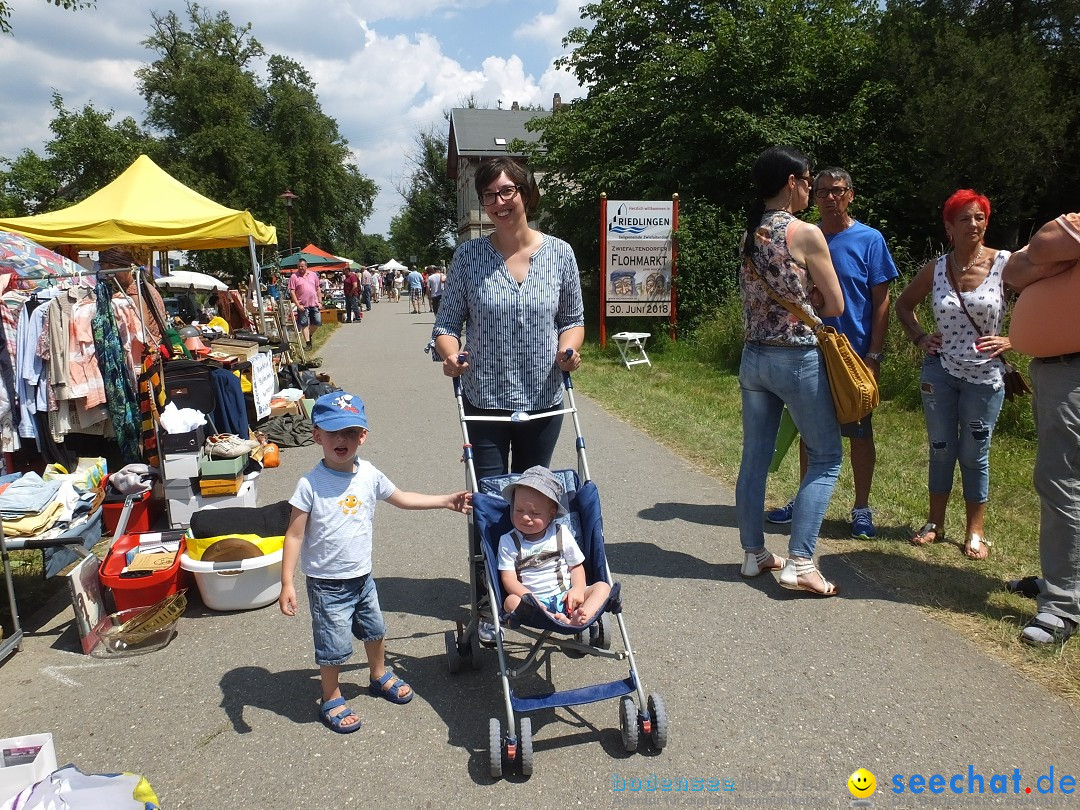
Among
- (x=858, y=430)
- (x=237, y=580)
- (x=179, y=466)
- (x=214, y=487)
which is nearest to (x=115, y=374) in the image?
(x=179, y=466)

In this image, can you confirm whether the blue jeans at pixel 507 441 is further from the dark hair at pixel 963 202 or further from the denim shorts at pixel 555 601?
the dark hair at pixel 963 202

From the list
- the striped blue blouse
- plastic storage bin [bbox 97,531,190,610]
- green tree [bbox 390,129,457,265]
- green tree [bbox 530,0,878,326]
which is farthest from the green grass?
green tree [bbox 390,129,457,265]

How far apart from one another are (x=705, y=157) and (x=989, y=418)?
51.2 feet

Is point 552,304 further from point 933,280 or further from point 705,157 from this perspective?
point 705,157

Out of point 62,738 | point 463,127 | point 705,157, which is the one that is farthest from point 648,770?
point 463,127

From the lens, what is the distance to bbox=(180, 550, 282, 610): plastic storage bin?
3.97 metres

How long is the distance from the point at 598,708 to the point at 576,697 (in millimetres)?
372

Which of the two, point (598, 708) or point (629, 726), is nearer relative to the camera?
point (629, 726)

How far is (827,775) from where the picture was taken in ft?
8.75

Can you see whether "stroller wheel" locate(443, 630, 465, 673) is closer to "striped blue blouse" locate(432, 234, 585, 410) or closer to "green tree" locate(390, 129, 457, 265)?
"striped blue blouse" locate(432, 234, 585, 410)

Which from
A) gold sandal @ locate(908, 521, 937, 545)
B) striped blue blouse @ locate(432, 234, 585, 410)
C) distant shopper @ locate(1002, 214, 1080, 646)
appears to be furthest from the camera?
gold sandal @ locate(908, 521, 937, 545)

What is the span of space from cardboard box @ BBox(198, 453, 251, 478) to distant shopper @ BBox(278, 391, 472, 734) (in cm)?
259

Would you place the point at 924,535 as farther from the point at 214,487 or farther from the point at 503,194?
the point at 214,487

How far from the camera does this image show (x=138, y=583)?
12.8 ft
